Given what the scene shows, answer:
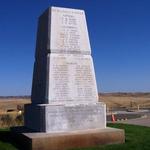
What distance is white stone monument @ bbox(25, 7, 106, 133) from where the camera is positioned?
9.87 metres

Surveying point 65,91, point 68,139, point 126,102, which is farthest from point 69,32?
point 126,102

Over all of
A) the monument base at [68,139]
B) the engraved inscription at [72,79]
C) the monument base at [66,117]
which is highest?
the engraved inscription at [72,79]

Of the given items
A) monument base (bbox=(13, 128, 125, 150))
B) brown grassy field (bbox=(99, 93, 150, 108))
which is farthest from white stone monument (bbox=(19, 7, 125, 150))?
brown grassy field (bbox=(99, 93, 150, 108))

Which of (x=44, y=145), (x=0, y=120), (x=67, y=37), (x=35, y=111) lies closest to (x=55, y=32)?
(x=67, y=37)

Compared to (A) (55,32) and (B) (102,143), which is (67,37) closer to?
(A) (55,32)

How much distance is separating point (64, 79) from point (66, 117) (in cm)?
101

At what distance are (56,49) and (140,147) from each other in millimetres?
3268

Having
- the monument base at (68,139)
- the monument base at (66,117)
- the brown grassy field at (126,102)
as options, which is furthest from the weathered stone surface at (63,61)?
the brown grassy field at (126,102)

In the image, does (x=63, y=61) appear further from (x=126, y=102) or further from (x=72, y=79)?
(x=126, y=102)

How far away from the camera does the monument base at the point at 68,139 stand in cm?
902

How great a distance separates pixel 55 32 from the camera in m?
10.5

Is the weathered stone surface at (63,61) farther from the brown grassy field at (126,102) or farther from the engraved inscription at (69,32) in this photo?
the brown grassy field at (126,102)

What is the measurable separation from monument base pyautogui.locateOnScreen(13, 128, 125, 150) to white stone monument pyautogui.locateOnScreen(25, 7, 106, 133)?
0.35 metres

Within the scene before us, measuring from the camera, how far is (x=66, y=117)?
9867 millimetres
